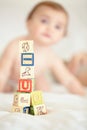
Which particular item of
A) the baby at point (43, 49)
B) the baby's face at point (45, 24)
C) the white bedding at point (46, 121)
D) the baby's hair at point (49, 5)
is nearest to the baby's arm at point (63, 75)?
the baby at point (43, 49)

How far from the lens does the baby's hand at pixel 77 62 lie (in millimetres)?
1393

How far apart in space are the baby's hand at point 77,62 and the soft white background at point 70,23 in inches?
1.1

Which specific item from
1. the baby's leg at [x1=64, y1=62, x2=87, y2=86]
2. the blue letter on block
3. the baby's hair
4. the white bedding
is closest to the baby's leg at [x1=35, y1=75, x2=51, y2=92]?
the baby's leg at [x1=64, y1=62, x2=87, y2=86]

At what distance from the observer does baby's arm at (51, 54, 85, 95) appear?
1347 mm

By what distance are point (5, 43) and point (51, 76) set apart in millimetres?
261

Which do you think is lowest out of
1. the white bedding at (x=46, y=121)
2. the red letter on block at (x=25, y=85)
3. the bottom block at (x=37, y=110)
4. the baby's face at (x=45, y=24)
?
the white bedding at (x=46, y=121)

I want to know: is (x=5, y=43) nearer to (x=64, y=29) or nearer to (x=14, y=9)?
(x=14, y=9)

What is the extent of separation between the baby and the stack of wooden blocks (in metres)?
0.50

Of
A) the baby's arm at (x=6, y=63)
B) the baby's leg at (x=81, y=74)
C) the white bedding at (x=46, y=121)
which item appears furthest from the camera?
the baby's leg at (x=81, y=74)

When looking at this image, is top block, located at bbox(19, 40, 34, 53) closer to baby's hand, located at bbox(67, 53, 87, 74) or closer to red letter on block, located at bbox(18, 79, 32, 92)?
red letter on block, located at bbox(18, 79, 32, 92)

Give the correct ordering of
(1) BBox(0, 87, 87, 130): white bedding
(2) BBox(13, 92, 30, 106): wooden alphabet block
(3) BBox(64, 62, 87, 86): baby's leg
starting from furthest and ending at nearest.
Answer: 1. (3) BBox(64, 62, 87, 86): baby's leg
2. (2) BBox(13, 92, 30, 106): wooden alphabet block
3. (1) BBox(0, 87, 87, 130): white bedding

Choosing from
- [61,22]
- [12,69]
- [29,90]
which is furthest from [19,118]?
[61,22]

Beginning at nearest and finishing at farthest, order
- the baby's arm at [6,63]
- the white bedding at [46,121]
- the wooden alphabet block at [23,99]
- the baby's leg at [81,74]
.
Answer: the white bedding at [46,121] → the wooden alphabet block at [23,99] → the baby's arm at [6,63] → the baby's leg at [81,74]

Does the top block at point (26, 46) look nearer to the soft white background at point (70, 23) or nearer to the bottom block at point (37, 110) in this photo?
the bottom block at point (37, 110)
